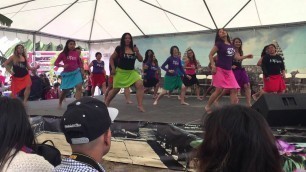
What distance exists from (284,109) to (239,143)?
2695 millimetres

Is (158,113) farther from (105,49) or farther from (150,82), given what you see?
(105,49)

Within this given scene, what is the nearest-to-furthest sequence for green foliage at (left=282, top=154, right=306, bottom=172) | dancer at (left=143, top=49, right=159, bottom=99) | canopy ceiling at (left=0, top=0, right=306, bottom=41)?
green foliage at (left=282, top=154, right=306, bottom=172) < dancer at (left=143, top=49, right=159, bottom=99) < canopy ceiling at (left=0, top=0, right=306, bottom=41)

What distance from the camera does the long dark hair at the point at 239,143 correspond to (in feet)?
3.69

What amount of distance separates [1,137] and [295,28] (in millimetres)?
10269

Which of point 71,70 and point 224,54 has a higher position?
point 224,54

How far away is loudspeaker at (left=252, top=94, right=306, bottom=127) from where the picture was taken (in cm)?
358

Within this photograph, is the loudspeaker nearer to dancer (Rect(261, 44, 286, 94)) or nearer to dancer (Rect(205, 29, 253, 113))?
dancer (Rect(205, 29, 253, 113))

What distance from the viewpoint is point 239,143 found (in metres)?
1.13

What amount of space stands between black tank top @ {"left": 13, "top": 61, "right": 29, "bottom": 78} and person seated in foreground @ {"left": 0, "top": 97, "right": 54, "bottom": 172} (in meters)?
5.31

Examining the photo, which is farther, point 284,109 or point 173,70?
point 173,70

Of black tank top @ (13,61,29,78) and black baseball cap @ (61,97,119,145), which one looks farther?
black tank top @ (13,61,29,78)

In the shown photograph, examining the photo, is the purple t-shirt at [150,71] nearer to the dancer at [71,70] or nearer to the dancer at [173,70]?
the dancer at [173,70]

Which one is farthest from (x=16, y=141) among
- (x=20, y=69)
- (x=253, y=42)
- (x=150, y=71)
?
(x=253, y=42)

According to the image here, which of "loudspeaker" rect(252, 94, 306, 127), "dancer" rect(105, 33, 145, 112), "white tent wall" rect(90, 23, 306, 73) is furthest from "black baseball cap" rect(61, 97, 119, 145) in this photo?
"white tent wall" rect(90, 23, 306, 73)
